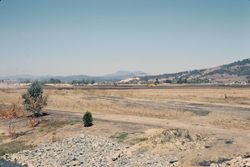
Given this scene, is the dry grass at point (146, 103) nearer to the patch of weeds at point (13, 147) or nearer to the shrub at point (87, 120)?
the shrub at point (87, 120)

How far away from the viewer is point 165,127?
214 ft

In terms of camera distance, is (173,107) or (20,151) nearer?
(20,151)

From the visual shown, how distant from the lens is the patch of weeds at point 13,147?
63.4 metres

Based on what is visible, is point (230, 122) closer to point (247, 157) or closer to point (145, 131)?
point (145, 131)

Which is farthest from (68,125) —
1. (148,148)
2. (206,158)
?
(206,158)

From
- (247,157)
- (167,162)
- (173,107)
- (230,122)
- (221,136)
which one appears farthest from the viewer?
(173,107)

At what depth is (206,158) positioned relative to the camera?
149ft

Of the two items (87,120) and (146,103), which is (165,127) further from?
(146,103)

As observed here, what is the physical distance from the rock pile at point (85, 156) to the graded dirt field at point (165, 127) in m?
1.64

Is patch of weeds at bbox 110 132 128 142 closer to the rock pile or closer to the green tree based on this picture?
the rock pile

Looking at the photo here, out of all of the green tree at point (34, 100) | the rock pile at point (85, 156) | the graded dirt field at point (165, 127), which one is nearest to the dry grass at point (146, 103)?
the graded dirt field at point (165, 127)

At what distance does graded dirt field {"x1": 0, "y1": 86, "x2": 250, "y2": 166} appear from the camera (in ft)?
161

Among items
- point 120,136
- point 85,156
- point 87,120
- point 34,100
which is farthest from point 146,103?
point 85,156

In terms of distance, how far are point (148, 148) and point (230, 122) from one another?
22688mm
